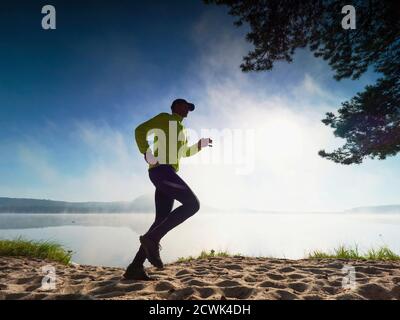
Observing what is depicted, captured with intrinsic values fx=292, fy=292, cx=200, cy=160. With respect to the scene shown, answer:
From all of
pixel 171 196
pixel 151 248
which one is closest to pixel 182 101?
pixel 171 196

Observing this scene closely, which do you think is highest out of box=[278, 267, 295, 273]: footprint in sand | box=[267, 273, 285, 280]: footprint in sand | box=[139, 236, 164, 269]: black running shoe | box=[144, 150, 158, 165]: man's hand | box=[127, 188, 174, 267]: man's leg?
box=[144, 150, 158, 165]: man's hand

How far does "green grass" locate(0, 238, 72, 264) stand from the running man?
4573 mm

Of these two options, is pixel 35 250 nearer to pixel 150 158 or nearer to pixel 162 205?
pixel 162 205

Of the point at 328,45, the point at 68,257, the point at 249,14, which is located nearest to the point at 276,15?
the point at 249,14

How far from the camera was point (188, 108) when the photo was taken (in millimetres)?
4152

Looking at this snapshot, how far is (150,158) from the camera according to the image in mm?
3725

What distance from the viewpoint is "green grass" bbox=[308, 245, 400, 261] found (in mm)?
6926

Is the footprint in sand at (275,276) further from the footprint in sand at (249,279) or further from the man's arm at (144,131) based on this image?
the man's arm at (144,131)

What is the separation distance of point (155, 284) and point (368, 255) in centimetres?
590

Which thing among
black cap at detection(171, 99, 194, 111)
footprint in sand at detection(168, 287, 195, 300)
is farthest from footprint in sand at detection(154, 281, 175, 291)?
black cap at detection(171, 99, 194, 111)

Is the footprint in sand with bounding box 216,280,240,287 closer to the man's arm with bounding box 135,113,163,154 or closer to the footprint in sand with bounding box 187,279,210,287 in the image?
the footprint in sand with bounding box 187,279,210,287

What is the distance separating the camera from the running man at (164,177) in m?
3.67

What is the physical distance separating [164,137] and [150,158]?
1.13ft

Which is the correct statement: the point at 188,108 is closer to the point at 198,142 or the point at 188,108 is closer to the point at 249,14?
the point at 198,142
